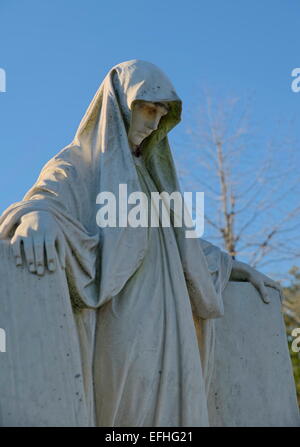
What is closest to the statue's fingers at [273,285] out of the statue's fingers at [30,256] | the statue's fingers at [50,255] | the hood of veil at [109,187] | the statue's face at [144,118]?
the hood of veil at [109,187]

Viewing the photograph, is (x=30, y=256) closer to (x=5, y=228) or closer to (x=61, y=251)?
(x=61, y=251)

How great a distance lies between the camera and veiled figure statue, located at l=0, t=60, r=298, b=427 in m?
5.02

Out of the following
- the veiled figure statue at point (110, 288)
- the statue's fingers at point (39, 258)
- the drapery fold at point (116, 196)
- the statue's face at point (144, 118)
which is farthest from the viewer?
the statue's face at point (144, 118)

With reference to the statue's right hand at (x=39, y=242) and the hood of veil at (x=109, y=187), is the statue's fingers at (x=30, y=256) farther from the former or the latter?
the hood of veil at (x=109, y=187)

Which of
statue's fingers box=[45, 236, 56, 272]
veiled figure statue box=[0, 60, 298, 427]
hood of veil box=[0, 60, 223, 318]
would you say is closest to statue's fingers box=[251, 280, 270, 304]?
veiled figure statue box=[0, 60, 298, 427]

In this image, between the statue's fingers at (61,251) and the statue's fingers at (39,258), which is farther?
the statue's fingers at (61,251)

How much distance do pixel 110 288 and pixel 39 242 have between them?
Answer: 1.88ft

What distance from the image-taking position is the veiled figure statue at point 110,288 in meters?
5.02

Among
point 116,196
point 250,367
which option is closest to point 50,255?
point 116,196

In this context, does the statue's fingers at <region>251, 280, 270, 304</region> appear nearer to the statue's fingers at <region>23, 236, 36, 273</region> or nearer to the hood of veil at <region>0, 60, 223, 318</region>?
the hood of veil at <region>0, 60, 223, 318</region>

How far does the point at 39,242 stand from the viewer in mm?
5164

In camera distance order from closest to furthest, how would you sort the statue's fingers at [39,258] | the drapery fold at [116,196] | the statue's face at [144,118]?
1. the statue's fingers at [39,258]
2. the drapery fold at [116,196]
3. the statue's face at [144,118]

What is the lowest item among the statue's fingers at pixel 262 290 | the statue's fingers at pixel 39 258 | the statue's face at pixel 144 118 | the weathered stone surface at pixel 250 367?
the weathered stone surface at pixel 250 367
